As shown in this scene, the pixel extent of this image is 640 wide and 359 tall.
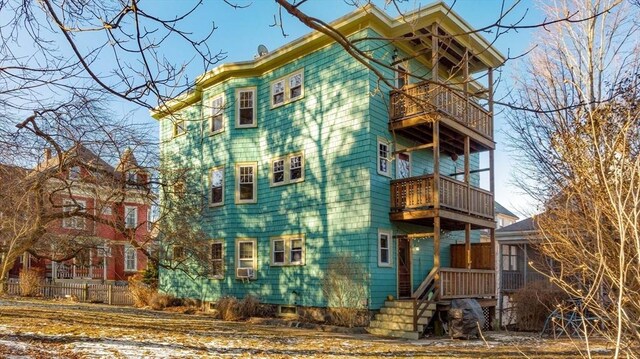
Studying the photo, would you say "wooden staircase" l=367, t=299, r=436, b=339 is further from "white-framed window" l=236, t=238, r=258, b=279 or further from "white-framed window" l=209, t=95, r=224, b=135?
"white-framed window" l=209, t=95, r=224, b=135

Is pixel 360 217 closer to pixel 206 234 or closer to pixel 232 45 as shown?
pixel 206 234

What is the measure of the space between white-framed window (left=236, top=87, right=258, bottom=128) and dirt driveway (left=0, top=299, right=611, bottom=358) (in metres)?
8.09

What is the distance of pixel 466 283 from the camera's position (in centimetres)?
1531

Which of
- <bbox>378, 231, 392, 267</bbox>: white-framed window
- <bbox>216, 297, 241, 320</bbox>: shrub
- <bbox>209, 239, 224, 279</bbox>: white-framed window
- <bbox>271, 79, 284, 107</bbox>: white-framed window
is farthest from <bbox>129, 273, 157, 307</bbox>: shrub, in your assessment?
<bbox>378, 231, 392, 267</bbox>: white-framed window

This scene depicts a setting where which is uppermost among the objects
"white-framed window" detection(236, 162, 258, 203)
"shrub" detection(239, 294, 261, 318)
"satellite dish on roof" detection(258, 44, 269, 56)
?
"satellite dish on roof" detection(258, 44, 269, 56)

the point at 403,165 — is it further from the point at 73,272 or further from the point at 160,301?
the point at 73,272

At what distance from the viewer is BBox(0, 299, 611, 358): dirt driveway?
8.07 m

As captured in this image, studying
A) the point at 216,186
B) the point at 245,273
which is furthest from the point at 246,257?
the point at 216,186

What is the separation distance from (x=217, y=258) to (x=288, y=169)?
4466mm

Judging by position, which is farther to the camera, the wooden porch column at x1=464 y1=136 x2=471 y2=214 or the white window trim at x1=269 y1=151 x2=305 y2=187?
the white window trim at x1=269 y1=151 x2=305 y2=187

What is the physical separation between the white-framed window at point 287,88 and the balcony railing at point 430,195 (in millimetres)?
4806

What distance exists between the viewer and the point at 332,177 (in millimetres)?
16250

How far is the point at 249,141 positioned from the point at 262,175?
1.40 m

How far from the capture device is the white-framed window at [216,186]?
19.4 metres
